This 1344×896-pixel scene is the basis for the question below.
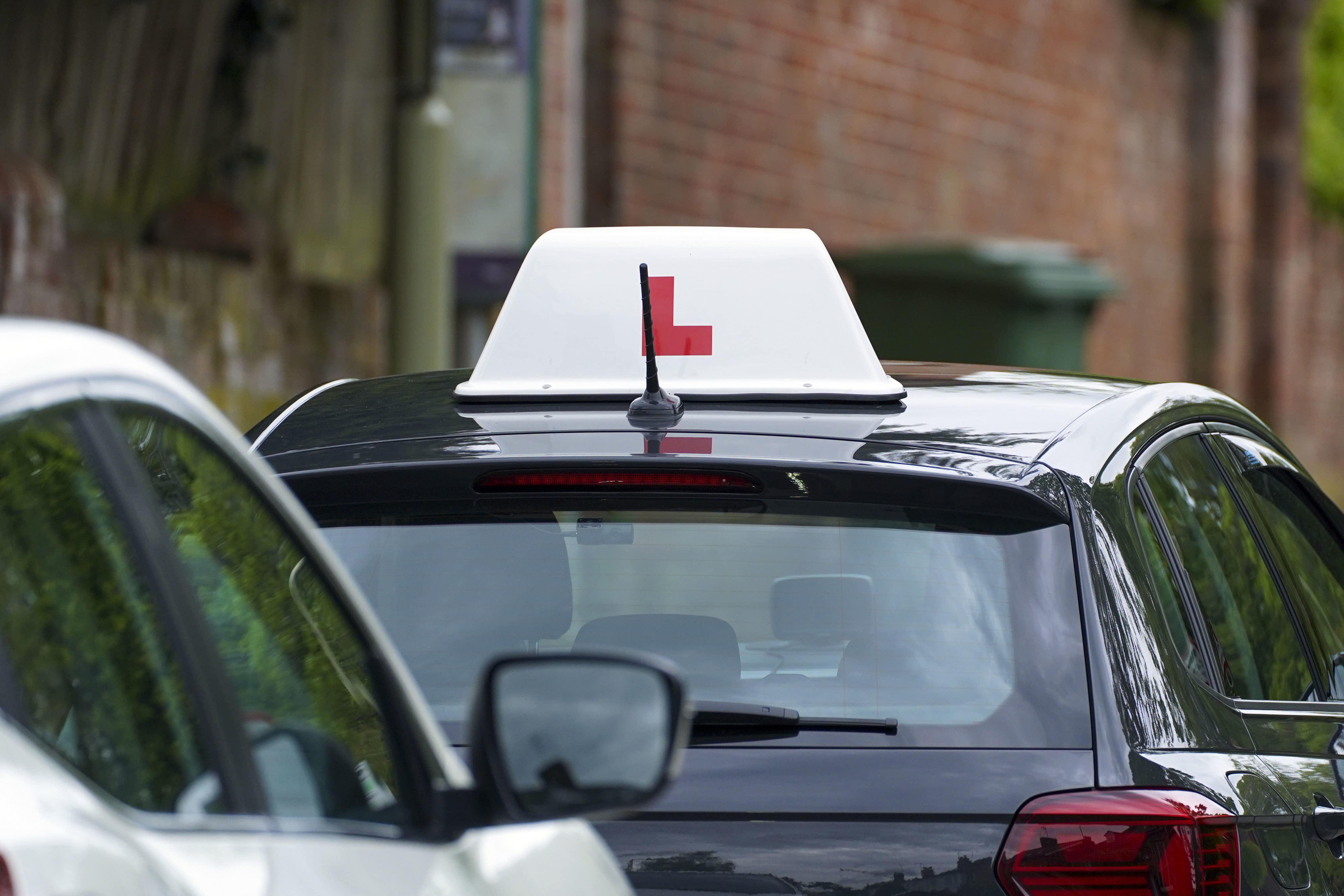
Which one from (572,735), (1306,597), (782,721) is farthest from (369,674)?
(1306,597)

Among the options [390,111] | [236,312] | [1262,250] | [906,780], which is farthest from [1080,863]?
[1262,250]

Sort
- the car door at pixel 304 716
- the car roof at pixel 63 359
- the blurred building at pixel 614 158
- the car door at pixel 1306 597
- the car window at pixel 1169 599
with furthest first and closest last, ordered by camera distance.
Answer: the blurred building at pixel 614 158 → the car door at pixel 1306 597 → the car window at pixel 1169 599 → the car door at pixel 304 716 → the car roof at pixel 63 359

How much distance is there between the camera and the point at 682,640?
311cm

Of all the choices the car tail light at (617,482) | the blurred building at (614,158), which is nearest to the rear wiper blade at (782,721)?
the car tail light at (617,482)

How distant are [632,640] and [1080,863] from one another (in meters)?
0.72

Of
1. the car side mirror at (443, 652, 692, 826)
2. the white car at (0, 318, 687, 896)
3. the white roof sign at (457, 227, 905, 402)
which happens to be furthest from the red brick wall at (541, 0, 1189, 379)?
the car side mirror at (443, 652, 692, 826)

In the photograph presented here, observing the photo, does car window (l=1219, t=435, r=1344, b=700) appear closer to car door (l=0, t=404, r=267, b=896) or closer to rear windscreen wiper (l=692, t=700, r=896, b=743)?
rear windscreen wiper (l=692, t=700, r=896, b=743)

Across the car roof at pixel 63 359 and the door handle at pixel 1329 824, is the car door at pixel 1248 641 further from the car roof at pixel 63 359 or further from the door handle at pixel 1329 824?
the car roof at pixel 63 359

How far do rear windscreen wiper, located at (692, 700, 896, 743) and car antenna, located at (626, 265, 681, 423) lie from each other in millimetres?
587

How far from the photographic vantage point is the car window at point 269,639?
207 cm

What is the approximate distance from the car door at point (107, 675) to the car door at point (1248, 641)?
62.4 inches

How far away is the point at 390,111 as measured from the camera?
400 inches

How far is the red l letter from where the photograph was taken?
12.6 feet

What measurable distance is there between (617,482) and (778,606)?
0.30m
